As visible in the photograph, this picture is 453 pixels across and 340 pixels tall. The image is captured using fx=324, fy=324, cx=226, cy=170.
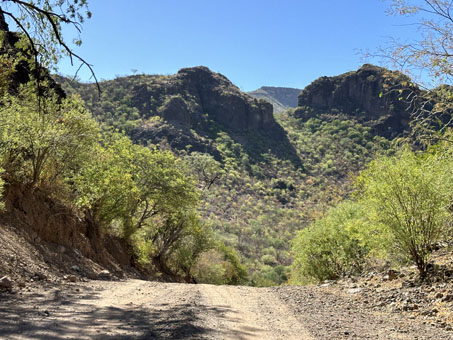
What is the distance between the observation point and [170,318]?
598 cm

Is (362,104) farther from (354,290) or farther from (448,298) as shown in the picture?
(448,298)

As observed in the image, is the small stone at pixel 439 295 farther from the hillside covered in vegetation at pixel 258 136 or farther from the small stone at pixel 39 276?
the hillside covered in vegetation at pixel 258 136

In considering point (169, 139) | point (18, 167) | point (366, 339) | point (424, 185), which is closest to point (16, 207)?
point (18, 167)

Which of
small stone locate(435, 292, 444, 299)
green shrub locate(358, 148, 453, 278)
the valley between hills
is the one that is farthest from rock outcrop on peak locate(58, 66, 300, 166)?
small stone locate(435, 292, 444, 299)

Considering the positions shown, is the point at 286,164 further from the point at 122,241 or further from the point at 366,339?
the point at 366,339

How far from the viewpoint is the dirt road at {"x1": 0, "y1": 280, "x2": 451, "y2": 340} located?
189 inches

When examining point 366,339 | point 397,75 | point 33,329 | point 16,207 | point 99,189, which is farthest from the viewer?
point 99,189

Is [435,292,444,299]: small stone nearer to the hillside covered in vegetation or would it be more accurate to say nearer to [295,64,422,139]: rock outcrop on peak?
the hillside covered in vegetation

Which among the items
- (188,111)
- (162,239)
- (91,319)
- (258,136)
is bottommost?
(162,239)

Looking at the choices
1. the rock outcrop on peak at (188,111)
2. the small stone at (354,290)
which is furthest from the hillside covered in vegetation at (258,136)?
the small stone at (354,290)

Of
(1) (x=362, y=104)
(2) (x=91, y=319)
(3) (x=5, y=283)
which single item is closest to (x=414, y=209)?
(2) (x=91, y=319)

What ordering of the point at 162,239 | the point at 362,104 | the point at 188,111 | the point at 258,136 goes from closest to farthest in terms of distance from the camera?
the point at 162,239, the point at 188,111, the point at 258,136, the point at 362,104

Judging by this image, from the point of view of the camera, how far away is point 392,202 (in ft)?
34.5

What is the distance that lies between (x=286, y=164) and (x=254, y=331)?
492 ft
